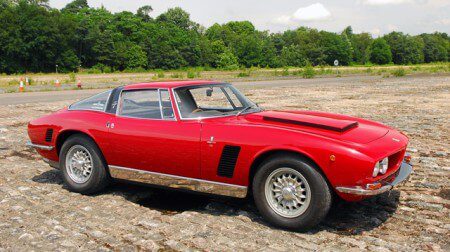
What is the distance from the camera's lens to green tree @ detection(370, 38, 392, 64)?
461ft

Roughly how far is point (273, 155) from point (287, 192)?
1.28 feet

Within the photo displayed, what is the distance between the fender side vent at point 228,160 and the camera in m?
4.42

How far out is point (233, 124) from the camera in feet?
15.0

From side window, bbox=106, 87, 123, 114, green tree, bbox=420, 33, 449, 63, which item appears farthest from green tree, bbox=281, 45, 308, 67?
side window, bbox=106, 87, 123, 114

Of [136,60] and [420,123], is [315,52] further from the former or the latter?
[420,123]

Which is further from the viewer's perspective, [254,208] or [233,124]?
[254,208]

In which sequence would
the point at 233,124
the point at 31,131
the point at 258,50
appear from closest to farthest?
1. the point at 233,124
2. the point at 31,131
3. the point at 258,50

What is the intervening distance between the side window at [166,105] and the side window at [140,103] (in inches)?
3.8

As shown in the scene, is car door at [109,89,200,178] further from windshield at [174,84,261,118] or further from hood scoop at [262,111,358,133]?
hood scoop at [262,111,358,133]

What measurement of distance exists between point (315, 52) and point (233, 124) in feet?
407

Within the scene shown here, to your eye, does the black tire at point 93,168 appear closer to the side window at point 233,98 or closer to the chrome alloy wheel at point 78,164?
the chrome alloy wheel at point 78,164

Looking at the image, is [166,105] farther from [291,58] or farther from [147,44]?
[291,58]

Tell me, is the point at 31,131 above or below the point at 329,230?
above

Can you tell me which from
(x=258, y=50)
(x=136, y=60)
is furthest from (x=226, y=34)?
(x=136, y=60)
